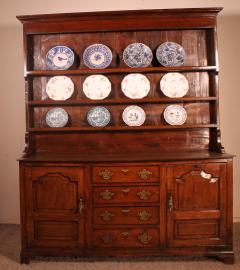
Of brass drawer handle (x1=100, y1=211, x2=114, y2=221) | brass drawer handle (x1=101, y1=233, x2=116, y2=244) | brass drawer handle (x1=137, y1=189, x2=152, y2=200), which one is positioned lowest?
brass drawer handle (x1=101, y1=233, x2=116, y2=244)

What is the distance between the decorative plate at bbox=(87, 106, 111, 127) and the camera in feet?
7.93

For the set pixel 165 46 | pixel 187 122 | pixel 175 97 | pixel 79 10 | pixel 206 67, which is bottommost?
pixel 187 122

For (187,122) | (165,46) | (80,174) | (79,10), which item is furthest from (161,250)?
(79,10)

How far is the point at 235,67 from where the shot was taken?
2686mm

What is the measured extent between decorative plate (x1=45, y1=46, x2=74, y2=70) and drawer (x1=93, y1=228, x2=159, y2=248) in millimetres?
Answer: 1317

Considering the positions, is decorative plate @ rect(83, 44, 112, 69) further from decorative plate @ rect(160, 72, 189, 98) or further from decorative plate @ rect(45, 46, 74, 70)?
decorative plate @ rect(160, 72, 189, 98)

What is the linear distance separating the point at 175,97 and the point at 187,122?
25 cm

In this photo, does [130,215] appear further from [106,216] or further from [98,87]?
[98,87]

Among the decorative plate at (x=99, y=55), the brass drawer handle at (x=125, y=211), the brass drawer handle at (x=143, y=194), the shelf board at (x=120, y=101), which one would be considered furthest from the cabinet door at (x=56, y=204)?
the decorative plate at (x=99, y=55)

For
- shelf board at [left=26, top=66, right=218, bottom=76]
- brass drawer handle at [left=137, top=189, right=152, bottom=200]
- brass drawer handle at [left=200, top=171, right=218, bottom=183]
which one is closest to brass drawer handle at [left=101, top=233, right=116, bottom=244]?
brass drawer handle at [left=137, top=189, right=152, bottom=200]

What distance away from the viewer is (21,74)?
8.98 ft

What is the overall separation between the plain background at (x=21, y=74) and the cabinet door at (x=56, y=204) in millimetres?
789

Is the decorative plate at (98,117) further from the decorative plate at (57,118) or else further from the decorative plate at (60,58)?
the decorative plate at (60,58)

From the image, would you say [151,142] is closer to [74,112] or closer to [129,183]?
[129,183]
